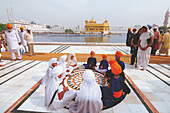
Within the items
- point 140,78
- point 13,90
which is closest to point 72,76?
point 13,90

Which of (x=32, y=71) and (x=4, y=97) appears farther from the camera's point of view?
(x=32, y=71)

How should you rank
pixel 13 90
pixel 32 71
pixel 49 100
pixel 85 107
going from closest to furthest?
pixel 85 107 < pixel 49 100 < pixel 13 90 < pixel 32 71

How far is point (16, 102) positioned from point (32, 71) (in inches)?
55.9

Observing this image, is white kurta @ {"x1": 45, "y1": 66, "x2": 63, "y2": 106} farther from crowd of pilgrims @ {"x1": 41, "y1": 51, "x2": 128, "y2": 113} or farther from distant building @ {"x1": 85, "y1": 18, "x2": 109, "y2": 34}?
distant building @ {"x1": 85, "y1": 18, "x2": 109, "y2": 34}

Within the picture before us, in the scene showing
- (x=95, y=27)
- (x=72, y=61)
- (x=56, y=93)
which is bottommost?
(x=56, y=93)

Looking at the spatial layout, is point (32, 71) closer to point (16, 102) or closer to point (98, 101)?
point (16, 102)

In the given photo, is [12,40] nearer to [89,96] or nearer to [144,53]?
[89,96]

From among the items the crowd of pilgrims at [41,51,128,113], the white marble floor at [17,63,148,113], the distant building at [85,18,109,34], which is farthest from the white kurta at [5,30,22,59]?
the distant building at [85,18,109,34]

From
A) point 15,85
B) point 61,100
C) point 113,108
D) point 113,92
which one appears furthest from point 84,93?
point 15,85

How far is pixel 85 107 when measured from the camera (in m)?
1.23

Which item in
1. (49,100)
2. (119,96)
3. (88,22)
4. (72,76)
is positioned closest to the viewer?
(49,100)

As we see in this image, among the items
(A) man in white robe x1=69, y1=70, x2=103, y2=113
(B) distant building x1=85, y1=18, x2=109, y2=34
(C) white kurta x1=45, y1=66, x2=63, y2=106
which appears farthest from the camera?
(B) distant building x1=85, y1=18, x2=109, y2=34

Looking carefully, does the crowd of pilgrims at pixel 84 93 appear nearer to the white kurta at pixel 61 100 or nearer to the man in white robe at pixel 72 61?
the white kurta at pixel 61 100

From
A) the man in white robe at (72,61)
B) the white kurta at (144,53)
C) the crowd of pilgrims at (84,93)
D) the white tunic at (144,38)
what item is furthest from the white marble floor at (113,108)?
the white tunic at (144,38)
